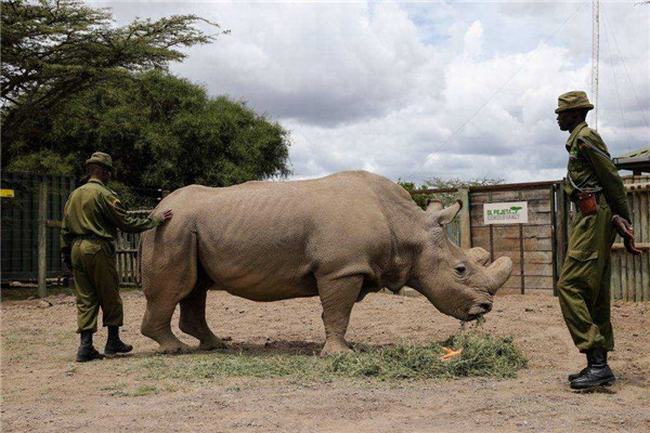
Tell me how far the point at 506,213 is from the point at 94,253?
812cm

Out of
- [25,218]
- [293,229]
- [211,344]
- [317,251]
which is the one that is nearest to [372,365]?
[317,251]

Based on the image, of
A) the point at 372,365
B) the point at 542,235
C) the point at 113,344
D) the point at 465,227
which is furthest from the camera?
the point at 465,227

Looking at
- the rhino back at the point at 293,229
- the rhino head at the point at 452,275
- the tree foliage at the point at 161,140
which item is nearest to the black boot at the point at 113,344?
the rhino back at the point at 293,229

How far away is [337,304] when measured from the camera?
7.40 meters

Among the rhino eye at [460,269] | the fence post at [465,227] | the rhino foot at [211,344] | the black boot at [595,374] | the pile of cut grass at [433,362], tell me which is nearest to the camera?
the black boot at [595,374]

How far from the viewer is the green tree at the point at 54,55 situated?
1702cm

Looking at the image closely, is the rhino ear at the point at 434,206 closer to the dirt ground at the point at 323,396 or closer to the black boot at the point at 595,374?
the dirt ground at the point at 323,396

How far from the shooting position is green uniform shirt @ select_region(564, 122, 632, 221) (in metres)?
6.05

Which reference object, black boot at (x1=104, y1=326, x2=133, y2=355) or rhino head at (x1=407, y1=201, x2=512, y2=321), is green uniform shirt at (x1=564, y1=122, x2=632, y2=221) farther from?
black boot at (x1=104, y1=326, x2=133, y2=355)

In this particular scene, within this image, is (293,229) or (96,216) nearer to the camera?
(293,229)

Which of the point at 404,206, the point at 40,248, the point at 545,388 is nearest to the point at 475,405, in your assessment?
the point at 545,388

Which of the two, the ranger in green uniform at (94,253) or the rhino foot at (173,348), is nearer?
the ranger in green uniform at (94,253)

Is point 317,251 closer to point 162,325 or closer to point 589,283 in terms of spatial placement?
point 162,325

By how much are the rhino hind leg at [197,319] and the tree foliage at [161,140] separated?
1961 centimetres
